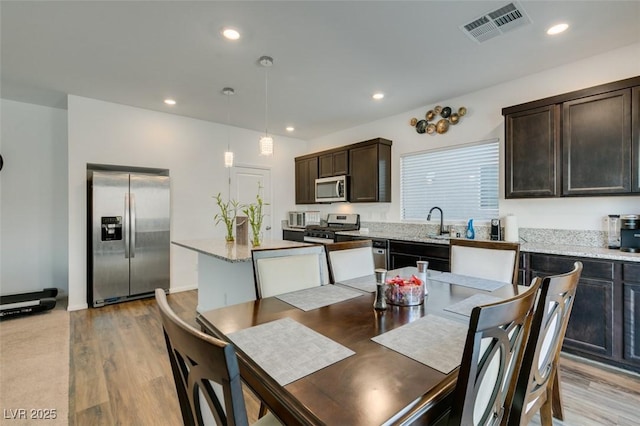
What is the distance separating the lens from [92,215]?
3.80m

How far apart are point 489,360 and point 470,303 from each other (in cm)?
74

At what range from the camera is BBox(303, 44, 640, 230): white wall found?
8.87 ft

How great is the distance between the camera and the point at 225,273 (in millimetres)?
3064

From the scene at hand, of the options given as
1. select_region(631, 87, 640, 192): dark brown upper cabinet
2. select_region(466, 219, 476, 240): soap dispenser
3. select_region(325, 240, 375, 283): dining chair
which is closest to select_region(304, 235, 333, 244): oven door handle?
select_region(466, 219, 476, 240): soap dispenser

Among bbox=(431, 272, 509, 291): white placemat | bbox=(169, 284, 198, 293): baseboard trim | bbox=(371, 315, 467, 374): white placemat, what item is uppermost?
bbox=(431, 272, 509, 291): white placemat

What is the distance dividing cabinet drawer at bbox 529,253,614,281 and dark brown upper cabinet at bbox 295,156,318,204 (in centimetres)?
359

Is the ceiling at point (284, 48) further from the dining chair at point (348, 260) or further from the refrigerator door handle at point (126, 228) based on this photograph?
the dining chair at point (348, 260)

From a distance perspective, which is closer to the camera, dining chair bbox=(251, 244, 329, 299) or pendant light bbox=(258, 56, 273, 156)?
dining chair bbox=(251, 244, 329, 299)

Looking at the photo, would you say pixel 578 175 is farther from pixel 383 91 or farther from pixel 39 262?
pixel 39 262

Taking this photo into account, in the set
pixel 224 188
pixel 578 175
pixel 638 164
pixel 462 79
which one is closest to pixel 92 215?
pixel 224 188

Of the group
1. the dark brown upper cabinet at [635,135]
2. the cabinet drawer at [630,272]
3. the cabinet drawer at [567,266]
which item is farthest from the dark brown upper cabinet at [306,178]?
the cabinet drawer at [630,272]

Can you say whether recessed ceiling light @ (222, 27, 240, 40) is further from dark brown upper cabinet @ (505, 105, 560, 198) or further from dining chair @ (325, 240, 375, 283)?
dark brown upper cabinet @ (505, 105, 560, 198)

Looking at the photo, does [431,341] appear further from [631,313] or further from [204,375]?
[631,313]

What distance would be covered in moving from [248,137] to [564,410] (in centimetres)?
520
